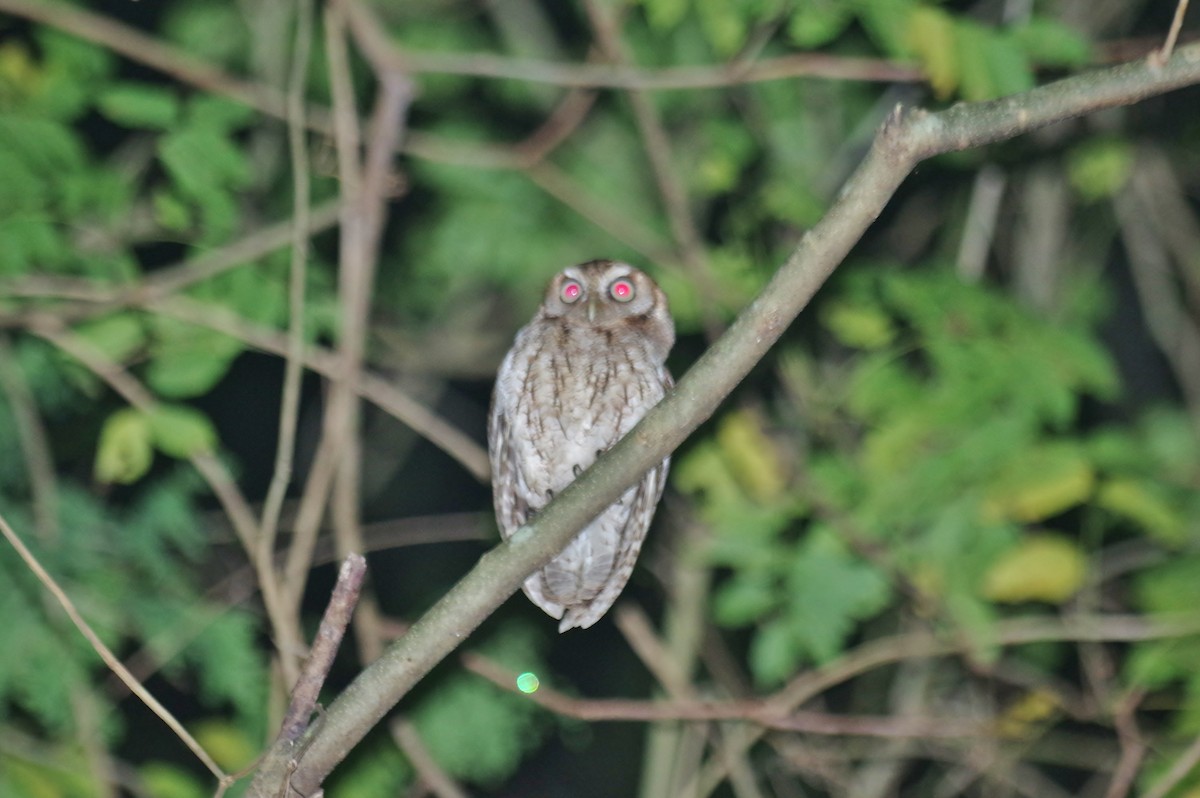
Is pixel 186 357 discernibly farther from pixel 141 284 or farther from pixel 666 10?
pixel 666 10

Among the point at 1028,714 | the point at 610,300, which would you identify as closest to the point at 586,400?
the point at 610,300

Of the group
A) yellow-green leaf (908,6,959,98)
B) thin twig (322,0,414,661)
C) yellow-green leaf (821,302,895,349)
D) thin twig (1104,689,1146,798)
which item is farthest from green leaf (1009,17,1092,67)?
thin twig (1104,689,1146,798)

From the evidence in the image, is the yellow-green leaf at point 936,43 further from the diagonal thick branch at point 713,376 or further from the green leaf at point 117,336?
the green leaf at point 117,336

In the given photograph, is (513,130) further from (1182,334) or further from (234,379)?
(1182,334)

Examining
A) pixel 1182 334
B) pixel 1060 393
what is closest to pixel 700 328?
pixel 1060 393

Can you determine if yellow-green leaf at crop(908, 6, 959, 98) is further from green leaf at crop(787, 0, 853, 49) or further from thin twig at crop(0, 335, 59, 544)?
thin twig at crop(0, 335, 59, 544)

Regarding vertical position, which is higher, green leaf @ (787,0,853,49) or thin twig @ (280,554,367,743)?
green leaf @ (787,0,853,49)
